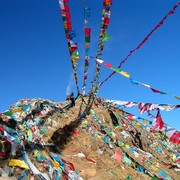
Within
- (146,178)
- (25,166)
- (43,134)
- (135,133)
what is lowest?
(25,166)

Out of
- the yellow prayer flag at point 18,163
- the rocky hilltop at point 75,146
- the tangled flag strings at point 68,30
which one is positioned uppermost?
the tangled flag strings at point 68,30

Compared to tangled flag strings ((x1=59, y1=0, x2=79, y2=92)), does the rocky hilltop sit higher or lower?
lower

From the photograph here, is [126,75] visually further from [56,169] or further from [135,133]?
[135,133]

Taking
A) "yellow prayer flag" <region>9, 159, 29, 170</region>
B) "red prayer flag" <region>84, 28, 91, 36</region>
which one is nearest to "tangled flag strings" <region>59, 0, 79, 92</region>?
"red prayer flag" <region>84, 28, 91, 36</region>

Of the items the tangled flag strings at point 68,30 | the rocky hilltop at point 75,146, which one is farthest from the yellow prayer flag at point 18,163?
the tangled flag strings at point 68,30

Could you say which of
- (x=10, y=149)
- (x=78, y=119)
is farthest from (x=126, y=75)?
(x=78, y=119)

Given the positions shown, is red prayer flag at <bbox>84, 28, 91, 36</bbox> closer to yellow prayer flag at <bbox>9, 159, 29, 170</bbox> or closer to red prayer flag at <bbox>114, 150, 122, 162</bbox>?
red prayer flag at <bbox>114, 150, 122, 162</bbox>

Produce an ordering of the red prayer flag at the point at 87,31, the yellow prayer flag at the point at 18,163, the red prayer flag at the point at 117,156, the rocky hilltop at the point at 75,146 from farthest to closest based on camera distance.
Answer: the red prayer flag at the point at 117,156
the red prayer flag at the point at 87,31
the rocky hilltop at the point at 75,146
the yellow prayer flag at the point at 18,163

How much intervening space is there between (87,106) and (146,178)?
9976mm

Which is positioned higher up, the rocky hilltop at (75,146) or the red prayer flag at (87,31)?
the red prayer flag at (87,31)

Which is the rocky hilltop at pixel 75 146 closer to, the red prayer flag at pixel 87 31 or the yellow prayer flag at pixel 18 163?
the yellow prayer flag at pixel 18 163

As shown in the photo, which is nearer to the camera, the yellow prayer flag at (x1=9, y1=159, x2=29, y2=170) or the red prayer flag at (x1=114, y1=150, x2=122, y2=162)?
the yellow prayer flag at (x1=9, y1=159, x2=29, y2=170)

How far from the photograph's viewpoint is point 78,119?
18.9 metres

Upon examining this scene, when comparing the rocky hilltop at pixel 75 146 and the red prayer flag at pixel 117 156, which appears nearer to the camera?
the rocky hilltop at pixel 75 146
